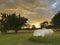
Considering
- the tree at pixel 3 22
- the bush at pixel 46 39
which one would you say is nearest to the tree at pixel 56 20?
the tree at pixel 3 22

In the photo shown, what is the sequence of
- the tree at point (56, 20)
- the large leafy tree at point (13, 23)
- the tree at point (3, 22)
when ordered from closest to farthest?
the tree at point (3, 22) → the large leafy tree at point (13, 23) → the tree at point (56, 20)

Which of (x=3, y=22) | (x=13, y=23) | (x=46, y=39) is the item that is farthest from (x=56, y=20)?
(x=46, y=39)

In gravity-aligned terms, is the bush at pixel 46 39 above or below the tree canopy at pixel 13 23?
below

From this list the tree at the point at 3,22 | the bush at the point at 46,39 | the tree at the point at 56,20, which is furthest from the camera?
the tree at the point at 56,20

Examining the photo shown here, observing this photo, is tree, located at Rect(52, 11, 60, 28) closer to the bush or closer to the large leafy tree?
the large leafy tree

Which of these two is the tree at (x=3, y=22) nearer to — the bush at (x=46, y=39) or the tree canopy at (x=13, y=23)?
the tree canopy at (x=13, y=23)

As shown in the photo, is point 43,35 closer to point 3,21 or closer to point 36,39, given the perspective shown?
point 36,39

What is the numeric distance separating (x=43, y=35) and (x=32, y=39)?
203cm

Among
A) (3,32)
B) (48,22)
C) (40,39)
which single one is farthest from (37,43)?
(48,22)

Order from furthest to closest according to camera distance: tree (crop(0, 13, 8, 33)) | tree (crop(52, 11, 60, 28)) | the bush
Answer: tree (crop(52, 11, 60, 28))
tree (crop(0, 13, 8, 33))
the bush

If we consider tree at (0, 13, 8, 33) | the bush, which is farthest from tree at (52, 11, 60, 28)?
the bush

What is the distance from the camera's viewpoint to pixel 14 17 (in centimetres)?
5062

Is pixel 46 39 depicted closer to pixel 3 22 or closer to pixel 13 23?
pixel 13 23

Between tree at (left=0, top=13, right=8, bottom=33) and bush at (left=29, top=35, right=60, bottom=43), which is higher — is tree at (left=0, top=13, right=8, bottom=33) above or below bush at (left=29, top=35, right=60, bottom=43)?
above
